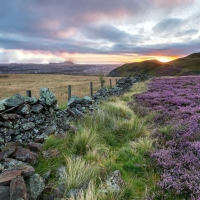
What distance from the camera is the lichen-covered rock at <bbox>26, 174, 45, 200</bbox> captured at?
3223 millimetres

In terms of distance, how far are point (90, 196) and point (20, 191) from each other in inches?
44.7

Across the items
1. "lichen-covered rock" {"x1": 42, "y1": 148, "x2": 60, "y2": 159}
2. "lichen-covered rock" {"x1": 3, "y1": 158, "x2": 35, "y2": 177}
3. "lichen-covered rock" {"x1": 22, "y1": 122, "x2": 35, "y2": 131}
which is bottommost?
"lichen-covered rock" {"x1": 42, "y1": 148, "x2": 60, "y2": 159}

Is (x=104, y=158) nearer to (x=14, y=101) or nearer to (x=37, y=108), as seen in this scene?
(x=37, y=108)

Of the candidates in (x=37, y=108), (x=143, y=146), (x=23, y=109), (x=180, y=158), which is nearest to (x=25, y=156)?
(x=23, y=109)

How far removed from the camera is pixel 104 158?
16.2ft

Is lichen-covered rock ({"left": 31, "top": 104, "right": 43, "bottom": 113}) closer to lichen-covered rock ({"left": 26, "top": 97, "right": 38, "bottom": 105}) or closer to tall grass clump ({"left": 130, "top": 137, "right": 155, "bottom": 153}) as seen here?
lichen-covered rock ({"left": 26, "top": 97, "right": 38, "bottom": 105})

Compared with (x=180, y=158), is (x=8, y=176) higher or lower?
higher

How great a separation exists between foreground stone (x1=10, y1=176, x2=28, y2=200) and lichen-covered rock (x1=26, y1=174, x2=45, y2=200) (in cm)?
20

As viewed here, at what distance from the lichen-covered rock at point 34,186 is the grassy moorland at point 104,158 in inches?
18.1

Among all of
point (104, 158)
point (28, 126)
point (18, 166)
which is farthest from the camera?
point (28, 126)

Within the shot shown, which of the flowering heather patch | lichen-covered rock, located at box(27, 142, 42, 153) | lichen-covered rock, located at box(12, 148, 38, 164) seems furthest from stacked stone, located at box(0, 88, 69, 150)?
the flowering heather patch

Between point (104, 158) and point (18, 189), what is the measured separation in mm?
2388

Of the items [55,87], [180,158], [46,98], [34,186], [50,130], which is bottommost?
[55,87]

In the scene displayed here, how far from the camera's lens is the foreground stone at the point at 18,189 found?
2.98 metres
